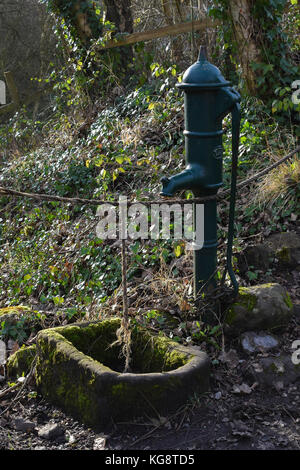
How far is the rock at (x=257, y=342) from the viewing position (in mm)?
2975

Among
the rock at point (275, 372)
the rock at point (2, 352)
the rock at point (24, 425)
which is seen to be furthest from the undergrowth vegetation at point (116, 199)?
the rock at point (24, 425)

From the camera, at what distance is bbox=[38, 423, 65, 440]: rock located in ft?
8.32

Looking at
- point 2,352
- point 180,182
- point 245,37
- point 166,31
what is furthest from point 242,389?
point 166,31

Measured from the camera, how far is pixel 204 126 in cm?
276

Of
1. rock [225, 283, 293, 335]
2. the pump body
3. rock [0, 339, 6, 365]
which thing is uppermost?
the pump body

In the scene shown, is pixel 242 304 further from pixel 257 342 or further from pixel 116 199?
pixel 116 199

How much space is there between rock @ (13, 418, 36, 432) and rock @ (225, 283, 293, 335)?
3.69ft

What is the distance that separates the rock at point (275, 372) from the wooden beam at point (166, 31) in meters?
4.32

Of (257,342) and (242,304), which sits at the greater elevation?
(242,304)

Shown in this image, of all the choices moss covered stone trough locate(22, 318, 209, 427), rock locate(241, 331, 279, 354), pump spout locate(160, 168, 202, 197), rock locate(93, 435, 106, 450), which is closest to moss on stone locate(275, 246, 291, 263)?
rock locate(241, 331, 279, 354)

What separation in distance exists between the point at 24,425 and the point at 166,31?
552cm

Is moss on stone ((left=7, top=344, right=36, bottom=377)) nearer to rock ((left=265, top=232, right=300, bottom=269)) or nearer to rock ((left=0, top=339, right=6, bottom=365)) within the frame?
rock ((left=0, top=339, right=6, bottom=365))
